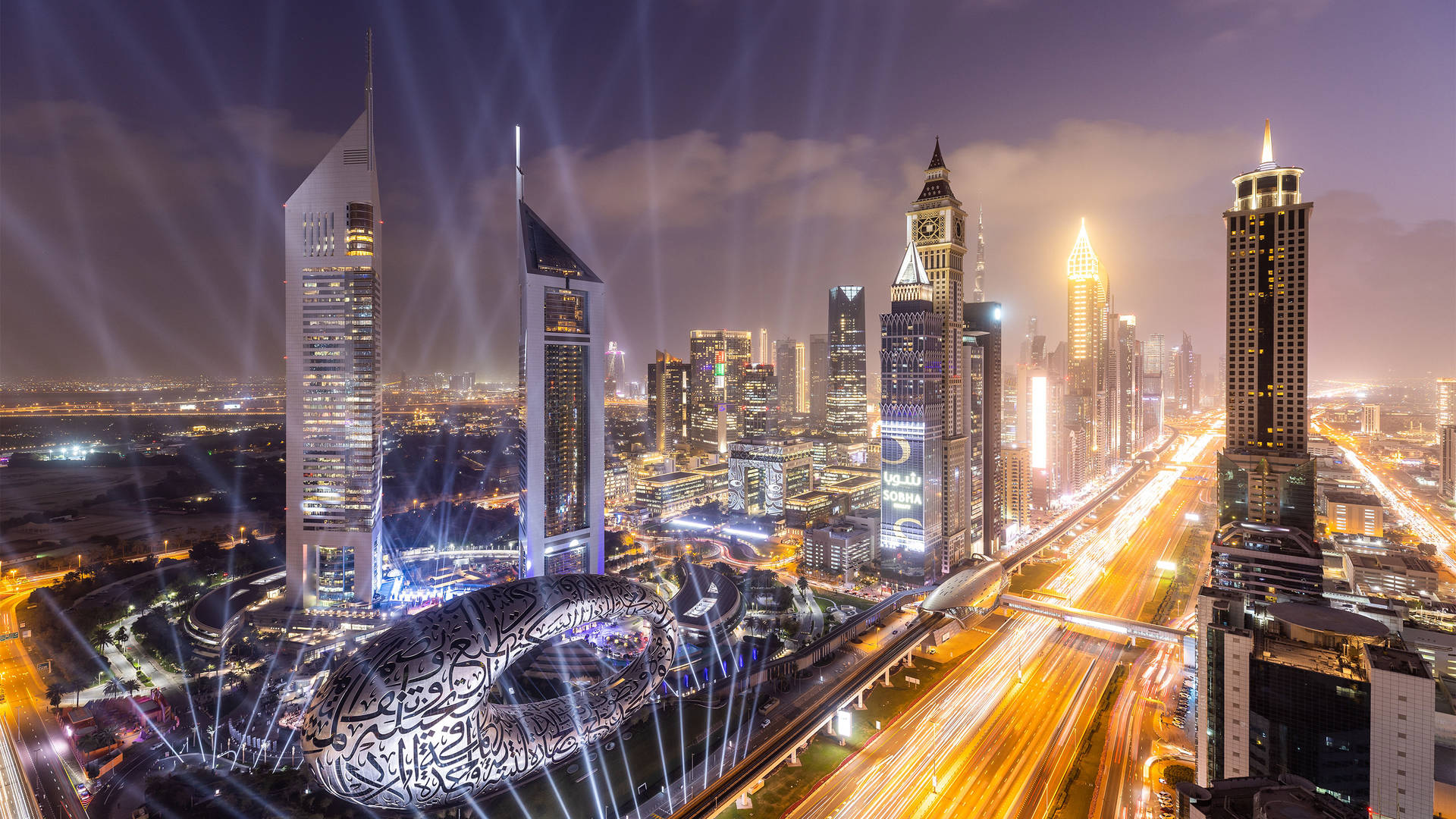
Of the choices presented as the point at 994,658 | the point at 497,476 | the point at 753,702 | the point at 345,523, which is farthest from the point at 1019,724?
the point at 497,476

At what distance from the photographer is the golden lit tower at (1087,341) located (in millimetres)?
67500

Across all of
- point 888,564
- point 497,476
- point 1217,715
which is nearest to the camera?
point 1217,715

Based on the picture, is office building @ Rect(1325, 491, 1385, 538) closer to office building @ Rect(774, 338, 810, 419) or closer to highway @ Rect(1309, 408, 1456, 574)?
highway @ Rect(1309, 408, 1456, 574)

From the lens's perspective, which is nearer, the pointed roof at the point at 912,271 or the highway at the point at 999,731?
the highway at the point at 999,731

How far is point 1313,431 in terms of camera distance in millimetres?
71688

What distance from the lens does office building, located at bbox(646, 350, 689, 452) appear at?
268 ft

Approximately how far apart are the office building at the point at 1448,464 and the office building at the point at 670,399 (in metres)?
71.3

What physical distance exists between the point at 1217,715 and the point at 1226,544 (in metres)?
11.6

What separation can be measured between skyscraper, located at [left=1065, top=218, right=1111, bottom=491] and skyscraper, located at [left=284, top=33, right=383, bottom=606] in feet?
219

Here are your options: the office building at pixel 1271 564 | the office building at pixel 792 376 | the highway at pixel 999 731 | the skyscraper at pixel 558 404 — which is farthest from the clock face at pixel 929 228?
the office building at pixel 792 376

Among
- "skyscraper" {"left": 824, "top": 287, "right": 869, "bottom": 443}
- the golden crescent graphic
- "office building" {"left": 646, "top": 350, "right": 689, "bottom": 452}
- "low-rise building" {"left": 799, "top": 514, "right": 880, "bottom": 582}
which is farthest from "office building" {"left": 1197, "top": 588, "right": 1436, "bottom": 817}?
"office building" {"left": 646, "top": 350, "right": 689, "bottom": 452}

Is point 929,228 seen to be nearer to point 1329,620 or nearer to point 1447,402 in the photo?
point 1329,620

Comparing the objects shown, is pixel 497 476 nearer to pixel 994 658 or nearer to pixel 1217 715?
pixel 994 658

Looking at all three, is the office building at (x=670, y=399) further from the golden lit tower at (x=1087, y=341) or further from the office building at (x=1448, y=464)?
the office building at (x=1448, y=464)
